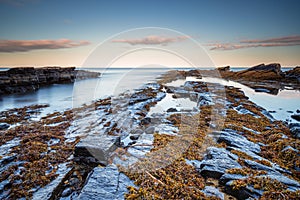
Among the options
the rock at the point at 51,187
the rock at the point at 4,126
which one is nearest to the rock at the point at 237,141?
the rock at the point at 51,187

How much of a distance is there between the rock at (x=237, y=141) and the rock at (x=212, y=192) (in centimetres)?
360

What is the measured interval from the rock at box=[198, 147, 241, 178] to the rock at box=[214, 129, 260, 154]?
145 centimetres

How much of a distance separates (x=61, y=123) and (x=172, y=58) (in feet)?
34.2

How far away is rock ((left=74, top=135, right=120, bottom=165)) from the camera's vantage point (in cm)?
668

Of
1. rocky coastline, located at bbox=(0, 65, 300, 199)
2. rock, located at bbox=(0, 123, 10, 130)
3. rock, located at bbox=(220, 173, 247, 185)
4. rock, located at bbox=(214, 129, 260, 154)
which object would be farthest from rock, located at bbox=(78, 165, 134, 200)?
rock, located at bbox=(0, 123, 10, 130)

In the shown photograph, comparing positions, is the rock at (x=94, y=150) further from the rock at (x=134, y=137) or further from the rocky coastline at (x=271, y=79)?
the rocky coastline at (x=271, y=79)

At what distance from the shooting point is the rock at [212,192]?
16.7 ft

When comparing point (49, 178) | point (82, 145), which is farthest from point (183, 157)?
point (49, 178)

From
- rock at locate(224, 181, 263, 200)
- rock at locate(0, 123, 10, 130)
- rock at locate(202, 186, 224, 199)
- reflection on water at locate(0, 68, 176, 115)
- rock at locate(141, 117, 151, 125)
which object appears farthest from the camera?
reflection on water at locate(0, 68, 176, 115)

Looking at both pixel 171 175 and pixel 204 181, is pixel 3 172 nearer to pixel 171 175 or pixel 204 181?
pixel 171 175

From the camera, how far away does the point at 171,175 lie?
19.7 ft

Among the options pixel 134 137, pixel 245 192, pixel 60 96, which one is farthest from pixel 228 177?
pixel 60 96

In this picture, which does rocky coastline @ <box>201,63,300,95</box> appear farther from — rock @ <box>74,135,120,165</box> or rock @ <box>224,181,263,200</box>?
rock @ <box>74,135,120,165</box>

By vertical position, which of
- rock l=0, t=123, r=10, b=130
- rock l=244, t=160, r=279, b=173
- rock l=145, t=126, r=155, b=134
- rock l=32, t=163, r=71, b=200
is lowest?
rock l=0, t=123, r=10, b=130
